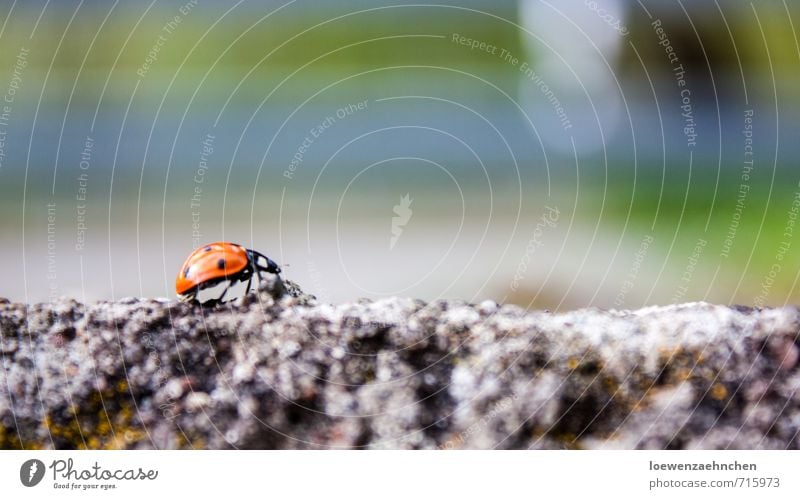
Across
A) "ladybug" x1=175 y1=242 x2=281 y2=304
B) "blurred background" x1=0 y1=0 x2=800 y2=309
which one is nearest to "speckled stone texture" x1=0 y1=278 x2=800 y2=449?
"ladybug" x1=175 y1=242 x2=281 y2=304

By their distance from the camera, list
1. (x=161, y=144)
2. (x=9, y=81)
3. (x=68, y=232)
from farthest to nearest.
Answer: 1. (x=161, y=144)
2. (x=68, y=232)
3. (x=9, y=81)

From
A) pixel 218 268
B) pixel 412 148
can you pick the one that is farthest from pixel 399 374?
pixel 412 148

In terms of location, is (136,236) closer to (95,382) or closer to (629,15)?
(95,382)

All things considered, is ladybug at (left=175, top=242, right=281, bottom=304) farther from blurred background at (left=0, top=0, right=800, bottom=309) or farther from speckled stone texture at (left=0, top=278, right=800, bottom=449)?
blurred background at (left=0, top=0, right=800, bottom=309)

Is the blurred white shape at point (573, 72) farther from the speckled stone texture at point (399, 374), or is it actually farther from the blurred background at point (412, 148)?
the speckled stone texture at point (399, 374)

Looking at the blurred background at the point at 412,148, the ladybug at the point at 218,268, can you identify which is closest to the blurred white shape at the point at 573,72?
the blurred background at the point at 412,148

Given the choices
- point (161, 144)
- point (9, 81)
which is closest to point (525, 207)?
point (9, 81)
